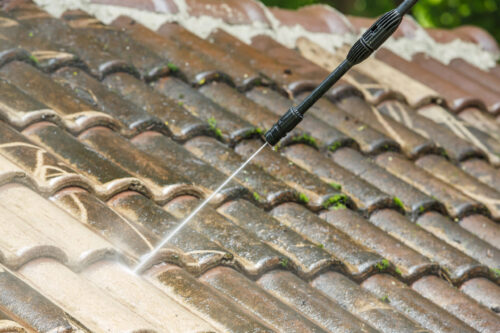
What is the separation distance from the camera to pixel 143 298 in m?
1.77

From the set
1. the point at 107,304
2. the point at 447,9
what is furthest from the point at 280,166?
the point at 447,9

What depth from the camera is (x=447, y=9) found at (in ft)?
40.3

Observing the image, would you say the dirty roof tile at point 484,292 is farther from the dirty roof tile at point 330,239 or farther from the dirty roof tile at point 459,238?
the dirty roof tile at point 330,239

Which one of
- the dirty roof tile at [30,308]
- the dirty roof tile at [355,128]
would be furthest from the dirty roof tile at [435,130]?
the dirty roof tile at [30,308]

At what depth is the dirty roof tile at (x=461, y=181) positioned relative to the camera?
122 inches

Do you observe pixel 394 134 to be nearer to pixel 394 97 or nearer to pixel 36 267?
pixel 394 97

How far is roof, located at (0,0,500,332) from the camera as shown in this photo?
5.97ft

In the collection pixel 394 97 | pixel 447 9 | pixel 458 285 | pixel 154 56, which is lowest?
pixel 458 285

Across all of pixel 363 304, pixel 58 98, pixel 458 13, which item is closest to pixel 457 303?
pixel 363 304

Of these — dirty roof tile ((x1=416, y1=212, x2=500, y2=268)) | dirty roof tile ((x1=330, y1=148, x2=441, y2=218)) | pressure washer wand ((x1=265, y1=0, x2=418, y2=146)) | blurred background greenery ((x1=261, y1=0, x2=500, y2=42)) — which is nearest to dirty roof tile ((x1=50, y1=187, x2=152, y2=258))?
pressure washer wand ((x1=265, y1=0, x2=418, y2=146))

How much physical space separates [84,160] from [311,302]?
81cm

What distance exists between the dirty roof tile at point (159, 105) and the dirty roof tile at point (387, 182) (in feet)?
2.10

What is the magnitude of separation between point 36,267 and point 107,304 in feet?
0.63

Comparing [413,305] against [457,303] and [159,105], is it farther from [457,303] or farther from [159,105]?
[159,105]
